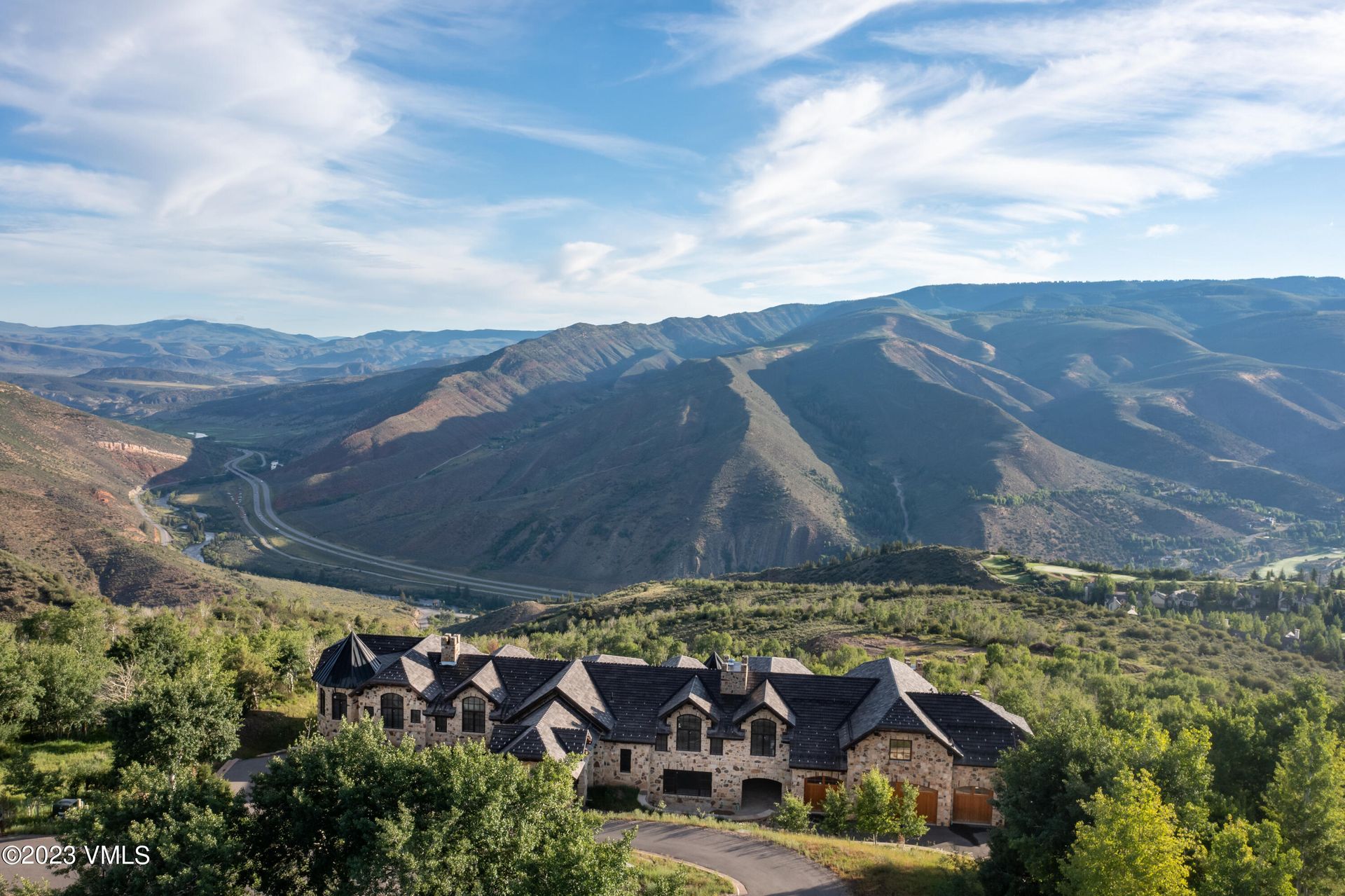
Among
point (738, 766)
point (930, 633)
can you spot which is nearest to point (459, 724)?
point (738, 766)

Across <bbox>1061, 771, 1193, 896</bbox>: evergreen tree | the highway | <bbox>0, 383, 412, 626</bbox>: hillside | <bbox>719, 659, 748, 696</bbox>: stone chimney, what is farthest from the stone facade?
the highway

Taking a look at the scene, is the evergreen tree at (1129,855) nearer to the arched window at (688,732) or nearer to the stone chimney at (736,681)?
the stone chimney at (736,681)

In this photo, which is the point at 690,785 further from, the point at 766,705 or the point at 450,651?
the point at 450,651

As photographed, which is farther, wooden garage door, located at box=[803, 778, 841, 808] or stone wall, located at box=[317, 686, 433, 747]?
stone wall, located at box=[317, 686, 433, 747]

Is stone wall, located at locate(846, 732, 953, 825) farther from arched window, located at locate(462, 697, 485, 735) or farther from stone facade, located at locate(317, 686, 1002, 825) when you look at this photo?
arched window, located at locate(462, 697, 485, 735)

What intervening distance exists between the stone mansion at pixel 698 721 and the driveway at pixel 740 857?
396cm

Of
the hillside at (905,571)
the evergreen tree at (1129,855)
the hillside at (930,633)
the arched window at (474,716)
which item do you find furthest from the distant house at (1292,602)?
the arched window at (474,716)

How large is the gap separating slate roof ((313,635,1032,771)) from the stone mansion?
2.4 inches

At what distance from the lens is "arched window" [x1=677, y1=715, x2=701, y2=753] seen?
3528cm

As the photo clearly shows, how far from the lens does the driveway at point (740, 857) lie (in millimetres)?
26109

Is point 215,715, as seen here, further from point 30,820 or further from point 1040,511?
point 1040,511

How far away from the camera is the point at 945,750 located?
3325cm

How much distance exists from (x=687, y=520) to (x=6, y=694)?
135m

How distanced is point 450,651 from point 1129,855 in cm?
2839
